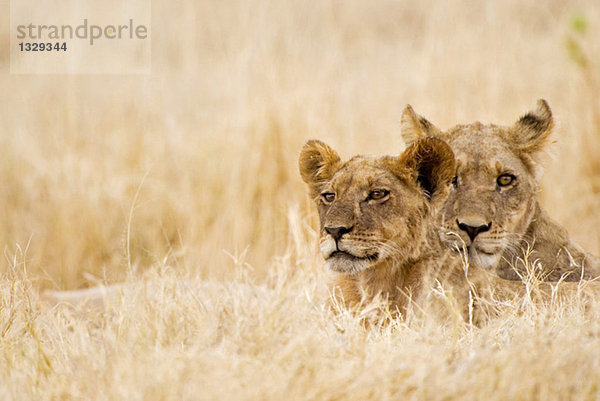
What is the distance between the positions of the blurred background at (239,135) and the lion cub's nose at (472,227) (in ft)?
7.73

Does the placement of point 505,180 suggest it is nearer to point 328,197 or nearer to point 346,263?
point 328,197

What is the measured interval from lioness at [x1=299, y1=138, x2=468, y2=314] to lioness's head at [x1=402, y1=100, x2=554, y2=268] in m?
0.26

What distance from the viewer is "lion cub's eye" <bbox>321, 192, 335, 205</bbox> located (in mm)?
4383

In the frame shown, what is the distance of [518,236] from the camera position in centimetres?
483

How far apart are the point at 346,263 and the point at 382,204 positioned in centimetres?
36

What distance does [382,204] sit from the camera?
13.9ft

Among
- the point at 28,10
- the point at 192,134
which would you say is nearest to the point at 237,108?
the point at 192,134

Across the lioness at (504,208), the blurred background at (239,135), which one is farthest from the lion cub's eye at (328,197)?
the blurred background at (239,135)

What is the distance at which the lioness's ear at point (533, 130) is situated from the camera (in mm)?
5184

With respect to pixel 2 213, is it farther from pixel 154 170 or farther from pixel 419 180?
pixel 419 180

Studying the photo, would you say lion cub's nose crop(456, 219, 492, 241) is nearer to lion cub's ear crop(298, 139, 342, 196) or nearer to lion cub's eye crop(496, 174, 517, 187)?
lion cub's eye crop(496, 174, 517, 187)

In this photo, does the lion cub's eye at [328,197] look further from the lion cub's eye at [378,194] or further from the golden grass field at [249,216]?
the golden grass field at [249,216]

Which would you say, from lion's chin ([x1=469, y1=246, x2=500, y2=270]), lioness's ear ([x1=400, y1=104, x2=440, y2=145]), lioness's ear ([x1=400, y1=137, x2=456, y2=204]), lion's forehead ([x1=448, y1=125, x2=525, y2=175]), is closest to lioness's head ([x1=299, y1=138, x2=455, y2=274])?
lioness's ear ([x1=400, y1=137, x2=456, y2=204])

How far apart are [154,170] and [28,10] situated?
17.3 feet
